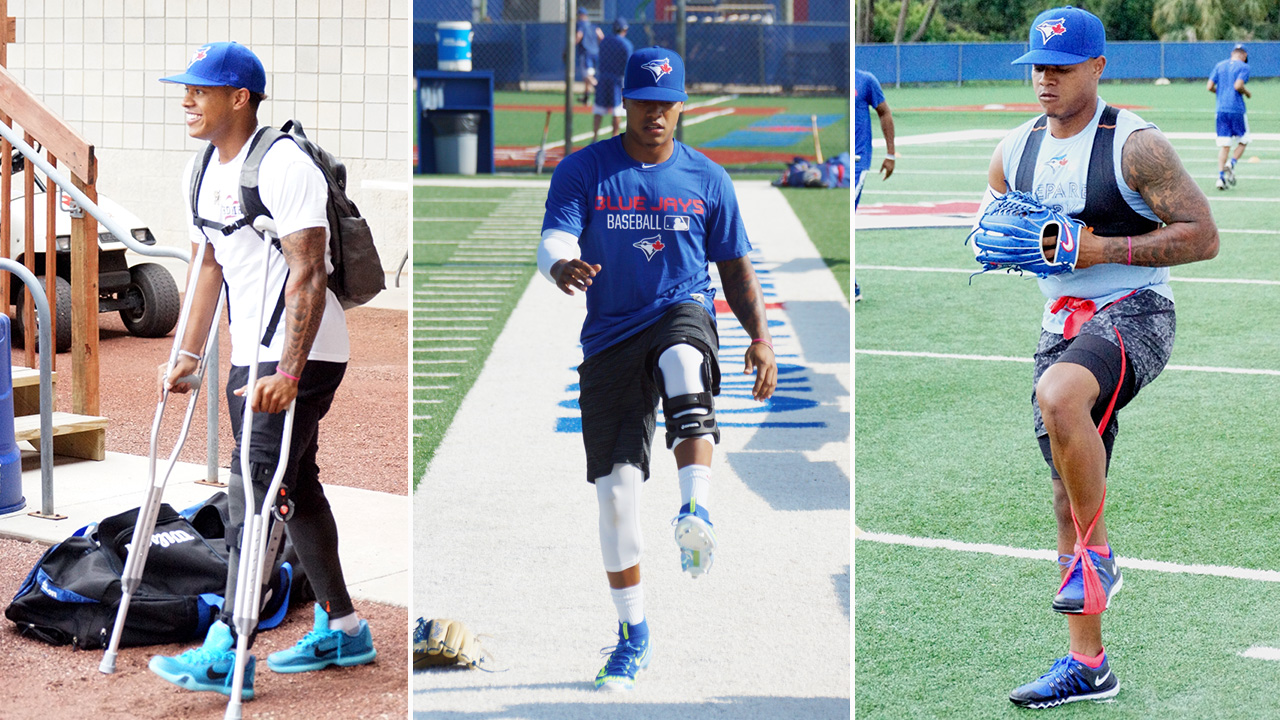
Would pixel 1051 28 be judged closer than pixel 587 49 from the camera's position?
Yes

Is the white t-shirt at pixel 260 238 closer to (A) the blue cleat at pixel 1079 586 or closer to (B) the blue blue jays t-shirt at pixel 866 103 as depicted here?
(A) the blue cleat at pixel 1079 586

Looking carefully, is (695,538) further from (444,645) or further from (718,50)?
(718,50)

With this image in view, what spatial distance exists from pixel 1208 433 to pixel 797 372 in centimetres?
253

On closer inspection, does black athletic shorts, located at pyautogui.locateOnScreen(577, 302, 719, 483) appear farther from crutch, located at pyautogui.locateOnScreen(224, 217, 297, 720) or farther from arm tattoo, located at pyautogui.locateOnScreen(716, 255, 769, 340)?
crutch, located at pyautogui.locateOnScreen(224, 217, 297, 720)

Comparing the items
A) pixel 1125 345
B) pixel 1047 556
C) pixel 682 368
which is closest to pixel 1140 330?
pixel 1125 345

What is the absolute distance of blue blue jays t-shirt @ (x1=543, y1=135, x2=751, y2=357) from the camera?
350 cm

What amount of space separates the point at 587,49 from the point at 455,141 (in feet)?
35.5

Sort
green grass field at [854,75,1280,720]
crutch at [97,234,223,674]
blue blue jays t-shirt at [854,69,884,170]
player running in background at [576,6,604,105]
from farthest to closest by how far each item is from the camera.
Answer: player running in background at [576,6,604,105] < blue blue jays t-shirt at [854,69,884,170] < crutch at [97,234,223,674] < green grass field at [854,75,1280,720]

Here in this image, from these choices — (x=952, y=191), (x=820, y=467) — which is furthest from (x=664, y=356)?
(x=952, y=191)

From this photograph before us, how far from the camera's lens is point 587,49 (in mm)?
32625

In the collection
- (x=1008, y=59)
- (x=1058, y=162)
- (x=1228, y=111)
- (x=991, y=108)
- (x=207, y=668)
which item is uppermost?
(x=1008, y=59)

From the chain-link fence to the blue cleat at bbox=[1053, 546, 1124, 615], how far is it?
3006 centimetres

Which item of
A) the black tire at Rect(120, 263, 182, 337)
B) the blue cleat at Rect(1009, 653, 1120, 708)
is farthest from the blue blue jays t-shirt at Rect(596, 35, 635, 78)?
the blue cleat at Rect(1009, 653, 1120, 708)

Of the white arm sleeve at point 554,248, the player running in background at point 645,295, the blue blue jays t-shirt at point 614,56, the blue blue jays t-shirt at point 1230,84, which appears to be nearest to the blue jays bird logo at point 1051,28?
the player running in background at point 645,295
